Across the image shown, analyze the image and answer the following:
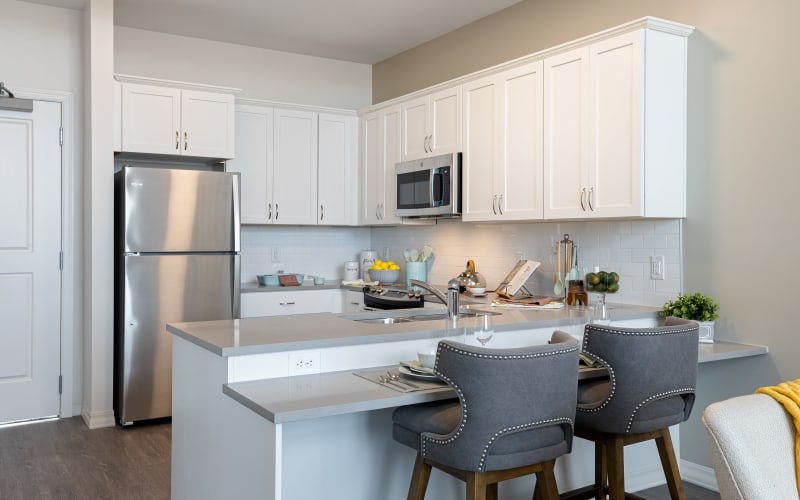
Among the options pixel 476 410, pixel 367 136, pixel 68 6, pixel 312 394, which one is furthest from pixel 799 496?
pixel 68 6

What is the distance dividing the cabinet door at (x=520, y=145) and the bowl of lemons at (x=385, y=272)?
5.35 ft

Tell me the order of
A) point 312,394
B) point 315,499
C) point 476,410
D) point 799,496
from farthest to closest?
point 315,499 < point 312,394 < point 476,410 < point 799,496

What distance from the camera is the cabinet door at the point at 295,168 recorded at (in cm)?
551

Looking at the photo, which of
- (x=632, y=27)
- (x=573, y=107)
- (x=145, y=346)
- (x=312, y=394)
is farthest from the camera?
(x=145, y=346)

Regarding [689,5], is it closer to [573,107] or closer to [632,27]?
[632,27]

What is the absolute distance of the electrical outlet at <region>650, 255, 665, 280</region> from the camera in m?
3.75

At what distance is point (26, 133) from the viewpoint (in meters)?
4.68

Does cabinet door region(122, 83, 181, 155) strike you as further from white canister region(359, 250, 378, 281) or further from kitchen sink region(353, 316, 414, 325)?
kitchen sink region(353, 316, 414, 325)

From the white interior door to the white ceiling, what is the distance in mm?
946

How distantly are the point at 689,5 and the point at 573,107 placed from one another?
0.79 metres

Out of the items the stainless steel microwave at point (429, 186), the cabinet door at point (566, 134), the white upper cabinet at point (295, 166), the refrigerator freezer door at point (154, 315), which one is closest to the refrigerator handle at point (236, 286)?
the refrigerator freezer door at point (154, 315)

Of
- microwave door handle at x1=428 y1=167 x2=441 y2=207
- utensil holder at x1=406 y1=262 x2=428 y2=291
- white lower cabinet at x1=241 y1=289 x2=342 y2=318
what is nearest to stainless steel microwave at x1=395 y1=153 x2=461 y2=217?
microwave door handle at x1=428 y1=167 x2=441 y2=207

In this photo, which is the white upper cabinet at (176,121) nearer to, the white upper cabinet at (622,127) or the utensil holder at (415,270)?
the utensil holder at (415,270)

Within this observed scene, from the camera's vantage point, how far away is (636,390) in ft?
8.17
